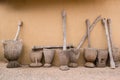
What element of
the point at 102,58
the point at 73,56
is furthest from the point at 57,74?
the point at 102,58

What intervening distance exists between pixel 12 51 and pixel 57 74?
1.14 meters

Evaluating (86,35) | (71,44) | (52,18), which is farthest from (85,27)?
(52,18)

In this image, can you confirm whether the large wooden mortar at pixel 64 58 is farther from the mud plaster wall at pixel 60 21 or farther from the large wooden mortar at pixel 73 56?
the mud plaster wall at pixel 60 21

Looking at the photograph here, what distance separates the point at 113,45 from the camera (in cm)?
431

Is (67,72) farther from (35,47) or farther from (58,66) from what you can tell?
(35,47)

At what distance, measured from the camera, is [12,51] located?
396 cm

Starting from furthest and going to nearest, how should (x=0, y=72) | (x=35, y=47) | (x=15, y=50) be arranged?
(x=35, y=47) < (x=15, y=50) < (x=0, y=72)

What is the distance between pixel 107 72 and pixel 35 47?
1699 mm

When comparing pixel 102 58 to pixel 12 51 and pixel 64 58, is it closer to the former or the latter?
pixel 64 58

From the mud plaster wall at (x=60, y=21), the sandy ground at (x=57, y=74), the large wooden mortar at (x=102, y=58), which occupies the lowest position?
the sandy ground at (x=57, y=74)

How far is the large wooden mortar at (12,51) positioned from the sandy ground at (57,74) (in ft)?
0.61

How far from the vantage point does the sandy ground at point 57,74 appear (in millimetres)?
3264

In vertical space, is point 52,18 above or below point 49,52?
above

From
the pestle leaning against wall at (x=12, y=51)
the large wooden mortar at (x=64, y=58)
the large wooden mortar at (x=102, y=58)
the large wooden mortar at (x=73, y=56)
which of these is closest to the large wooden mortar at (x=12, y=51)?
the pestle leaning against wall at (x=12, y=51)
